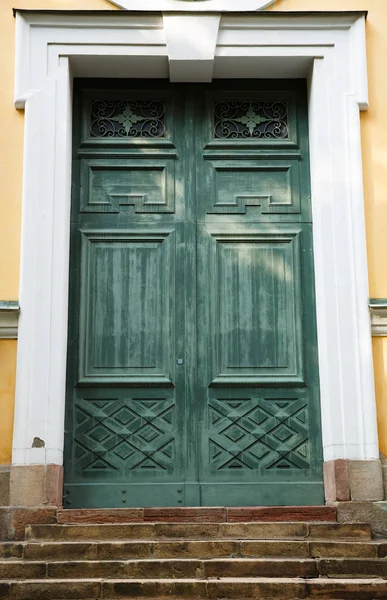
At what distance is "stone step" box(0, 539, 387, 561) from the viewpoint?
Result: 6168 millimetres

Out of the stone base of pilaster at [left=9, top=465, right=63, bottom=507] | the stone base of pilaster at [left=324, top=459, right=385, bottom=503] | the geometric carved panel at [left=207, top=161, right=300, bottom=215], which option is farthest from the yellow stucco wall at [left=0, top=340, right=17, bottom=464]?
the stone base of pilaster at [left=324, top=459, right=385, bottom=503]

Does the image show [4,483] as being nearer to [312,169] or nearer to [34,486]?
[34,486]

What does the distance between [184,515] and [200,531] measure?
30 centimetres

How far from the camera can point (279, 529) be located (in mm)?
6484

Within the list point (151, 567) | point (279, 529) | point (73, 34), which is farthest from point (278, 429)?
point (73, 34)

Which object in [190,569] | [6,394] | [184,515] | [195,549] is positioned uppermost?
[6,394]

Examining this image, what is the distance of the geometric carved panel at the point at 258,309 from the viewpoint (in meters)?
7.56

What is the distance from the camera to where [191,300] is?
766 cm

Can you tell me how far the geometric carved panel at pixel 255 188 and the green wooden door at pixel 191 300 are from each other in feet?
0.04

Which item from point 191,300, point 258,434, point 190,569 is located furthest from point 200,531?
point 191,300

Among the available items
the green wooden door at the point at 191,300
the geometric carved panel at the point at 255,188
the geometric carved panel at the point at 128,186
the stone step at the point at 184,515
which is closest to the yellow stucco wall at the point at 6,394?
the green wooden door at the point at 191,300

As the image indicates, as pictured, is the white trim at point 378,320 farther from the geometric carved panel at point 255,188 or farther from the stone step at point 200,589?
the stone step at point 200,589

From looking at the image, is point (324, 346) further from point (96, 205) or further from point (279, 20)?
point (279, 20)

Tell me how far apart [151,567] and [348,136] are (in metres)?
3.82
